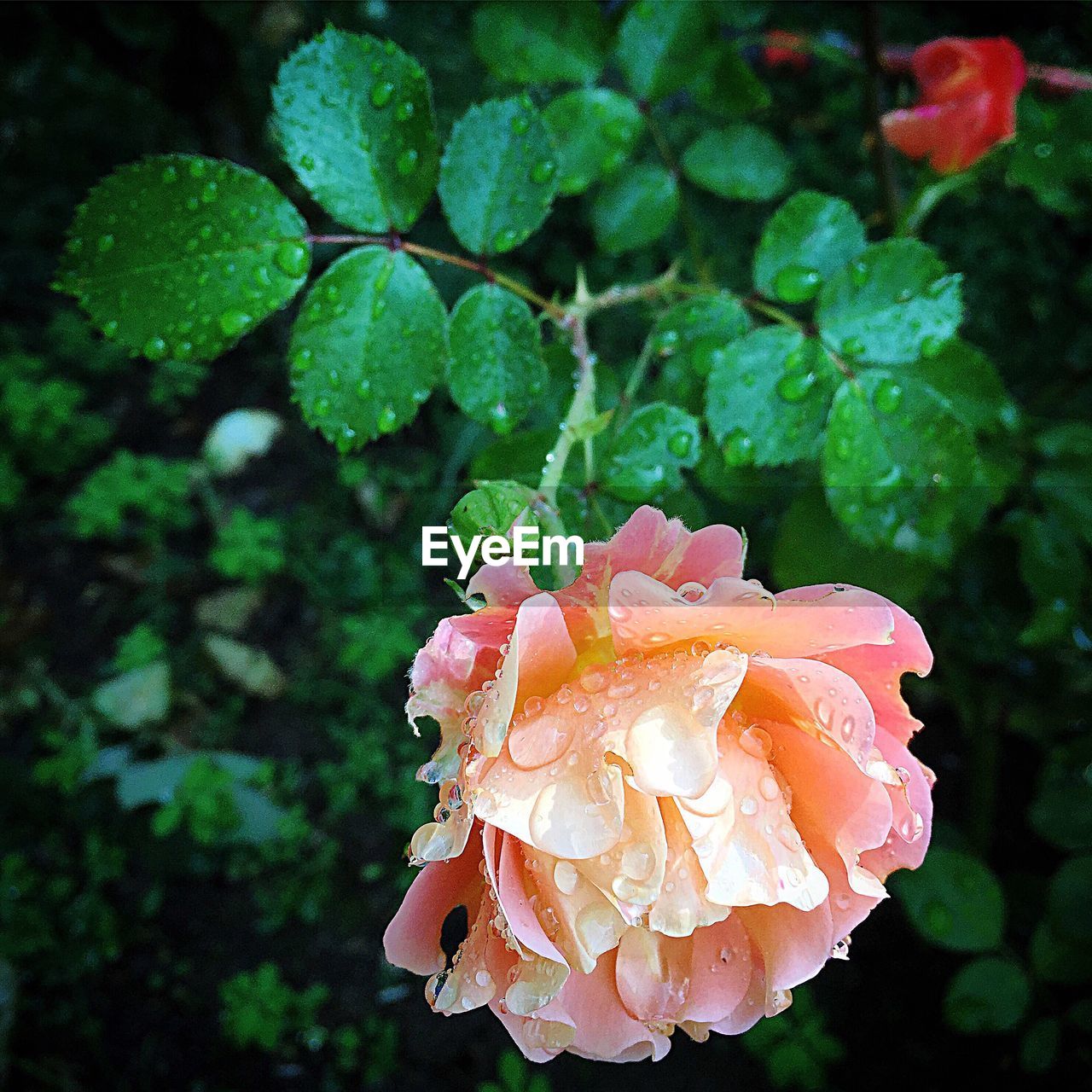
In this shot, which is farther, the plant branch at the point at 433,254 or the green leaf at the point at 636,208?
the green leaf at the point at 636,208

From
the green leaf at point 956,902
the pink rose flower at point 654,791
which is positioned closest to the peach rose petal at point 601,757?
the pink rose flower at point 654,791

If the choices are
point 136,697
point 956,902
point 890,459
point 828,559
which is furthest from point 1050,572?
point 136,697

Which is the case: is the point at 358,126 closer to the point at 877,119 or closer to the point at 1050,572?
the point at 877,119

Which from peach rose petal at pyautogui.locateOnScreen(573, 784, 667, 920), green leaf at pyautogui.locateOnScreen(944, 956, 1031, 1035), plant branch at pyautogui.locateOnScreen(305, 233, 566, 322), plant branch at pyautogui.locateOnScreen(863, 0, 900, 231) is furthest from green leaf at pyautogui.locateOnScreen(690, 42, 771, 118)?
green leaf at pyautogui.locateOnScreen(944, 956, 1031, 1035)

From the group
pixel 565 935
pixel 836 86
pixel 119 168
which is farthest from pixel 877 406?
pixel 836 86

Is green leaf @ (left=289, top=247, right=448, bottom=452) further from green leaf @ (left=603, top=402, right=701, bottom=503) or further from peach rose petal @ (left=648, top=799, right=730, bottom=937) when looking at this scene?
peach rose petal @ (left=648, top=799, right=730, bottom=937)

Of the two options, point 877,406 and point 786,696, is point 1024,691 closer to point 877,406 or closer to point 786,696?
point 877,406

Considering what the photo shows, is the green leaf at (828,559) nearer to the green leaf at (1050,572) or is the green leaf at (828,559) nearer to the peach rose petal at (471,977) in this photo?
the green leaf at (1050,572)
